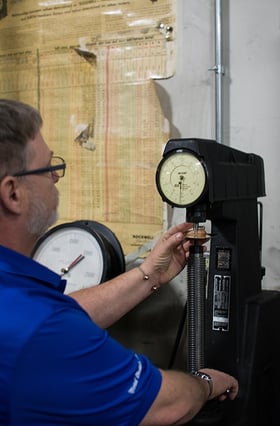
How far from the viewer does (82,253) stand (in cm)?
149

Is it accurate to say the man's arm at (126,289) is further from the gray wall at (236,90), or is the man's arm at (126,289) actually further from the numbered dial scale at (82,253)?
the gray wall at (236,90)

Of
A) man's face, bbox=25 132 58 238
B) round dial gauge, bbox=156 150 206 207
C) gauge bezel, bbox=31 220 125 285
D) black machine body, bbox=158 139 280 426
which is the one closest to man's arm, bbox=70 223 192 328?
gauge bezel, bbox=31 220 125 285

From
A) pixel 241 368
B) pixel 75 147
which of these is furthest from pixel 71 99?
pixel 241 368

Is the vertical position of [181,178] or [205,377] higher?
[181,178]

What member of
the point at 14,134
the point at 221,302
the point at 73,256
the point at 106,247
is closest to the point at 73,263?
the point at 73,256

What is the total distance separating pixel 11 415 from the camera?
76 centimetres

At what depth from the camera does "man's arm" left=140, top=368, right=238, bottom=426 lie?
2.90ft

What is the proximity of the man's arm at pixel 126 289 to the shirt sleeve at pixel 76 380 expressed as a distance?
1.62 ft

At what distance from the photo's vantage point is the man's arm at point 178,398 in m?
0.88

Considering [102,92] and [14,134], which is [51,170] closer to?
[14,134]

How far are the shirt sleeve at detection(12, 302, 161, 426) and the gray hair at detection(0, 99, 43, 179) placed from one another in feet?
0.89

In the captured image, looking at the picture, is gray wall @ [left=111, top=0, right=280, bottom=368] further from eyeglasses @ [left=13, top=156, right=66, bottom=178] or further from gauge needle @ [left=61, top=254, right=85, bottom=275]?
eyeglasses @ [left=13, top=156, right=66, bottom=178]

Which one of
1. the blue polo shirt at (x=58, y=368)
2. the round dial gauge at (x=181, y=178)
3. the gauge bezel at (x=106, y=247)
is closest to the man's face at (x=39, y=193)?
the blue polo shirt at (x=58, y=368)

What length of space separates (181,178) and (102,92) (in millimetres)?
732
